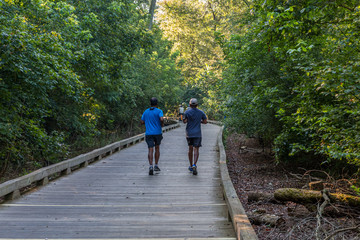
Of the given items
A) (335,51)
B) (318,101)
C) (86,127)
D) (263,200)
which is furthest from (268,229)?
(86,127)

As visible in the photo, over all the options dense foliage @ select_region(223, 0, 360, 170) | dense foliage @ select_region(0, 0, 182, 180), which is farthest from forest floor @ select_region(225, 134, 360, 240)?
dense foliage @ select_region(0, 0, 182, 180)

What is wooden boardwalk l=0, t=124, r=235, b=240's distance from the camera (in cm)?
443

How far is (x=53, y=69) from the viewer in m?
9.54

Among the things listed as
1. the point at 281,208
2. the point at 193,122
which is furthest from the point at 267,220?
the point at 193,122

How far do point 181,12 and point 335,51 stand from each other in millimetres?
35232

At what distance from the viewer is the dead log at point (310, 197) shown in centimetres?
607

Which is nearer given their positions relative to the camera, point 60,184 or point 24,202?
point 24,202

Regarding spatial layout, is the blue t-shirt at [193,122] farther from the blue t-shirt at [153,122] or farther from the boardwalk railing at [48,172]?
the boardwalk railing at [48,172]

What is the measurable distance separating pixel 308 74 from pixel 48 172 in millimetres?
5844

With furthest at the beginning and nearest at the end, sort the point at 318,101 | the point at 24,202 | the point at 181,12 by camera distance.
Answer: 1. the point at 181,12
2. the point at 318,101
3. the point at 24,202

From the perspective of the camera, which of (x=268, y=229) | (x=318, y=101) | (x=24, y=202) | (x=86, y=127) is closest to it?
(x=268, y=229)

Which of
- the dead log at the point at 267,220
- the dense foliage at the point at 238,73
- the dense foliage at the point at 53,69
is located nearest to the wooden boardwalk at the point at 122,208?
the dead log at the point at 267,220

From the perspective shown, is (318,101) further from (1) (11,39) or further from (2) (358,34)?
(1) (11,39)

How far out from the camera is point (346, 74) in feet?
19.0
